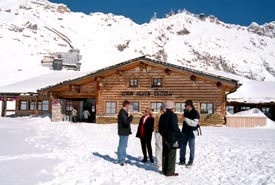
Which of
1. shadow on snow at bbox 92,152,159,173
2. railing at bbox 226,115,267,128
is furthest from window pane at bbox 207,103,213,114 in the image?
shadow on snow at bbox 92,152,159,173

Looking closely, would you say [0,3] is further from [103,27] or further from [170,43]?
[170,43]

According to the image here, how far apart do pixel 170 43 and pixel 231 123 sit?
126554 mm

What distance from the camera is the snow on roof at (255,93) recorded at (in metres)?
29.4

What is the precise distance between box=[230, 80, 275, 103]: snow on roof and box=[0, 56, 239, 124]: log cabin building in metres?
6.34

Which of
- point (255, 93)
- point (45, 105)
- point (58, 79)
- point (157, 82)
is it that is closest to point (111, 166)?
point (157, 82)

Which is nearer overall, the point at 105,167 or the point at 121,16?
the point at 105,167

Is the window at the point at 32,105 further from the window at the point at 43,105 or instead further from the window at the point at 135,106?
the window at the point at 135,106

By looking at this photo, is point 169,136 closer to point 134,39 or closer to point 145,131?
point 145,131

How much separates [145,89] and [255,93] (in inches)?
533

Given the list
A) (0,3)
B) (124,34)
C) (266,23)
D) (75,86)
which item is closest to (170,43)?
(124,34)

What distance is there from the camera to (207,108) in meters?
22.6

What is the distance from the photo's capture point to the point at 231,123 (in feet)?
73.2

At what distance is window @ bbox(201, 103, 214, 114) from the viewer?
2252 centimetres

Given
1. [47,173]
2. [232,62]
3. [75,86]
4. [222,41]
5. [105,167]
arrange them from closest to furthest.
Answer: [47,173] < [105,167] < [75,86] < [232,62] < [222,41]
